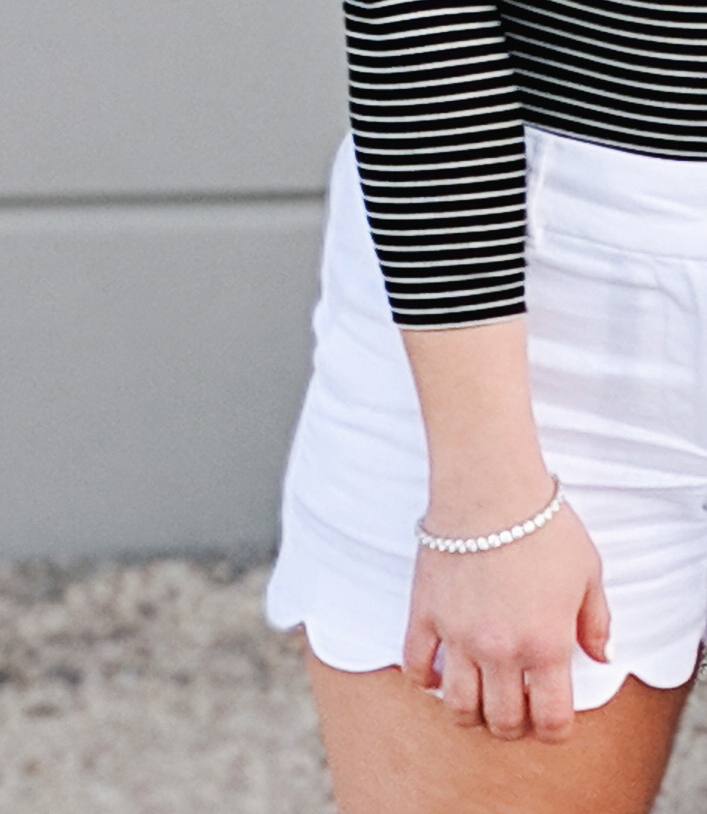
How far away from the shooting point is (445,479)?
2.04 ft

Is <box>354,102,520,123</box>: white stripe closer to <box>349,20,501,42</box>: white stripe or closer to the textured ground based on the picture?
<box>349,20,501,42</box>: white stripe

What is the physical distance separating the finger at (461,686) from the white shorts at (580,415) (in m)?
0.07

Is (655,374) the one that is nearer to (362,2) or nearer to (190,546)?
(362,2)

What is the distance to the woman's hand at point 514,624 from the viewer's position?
0.61 m

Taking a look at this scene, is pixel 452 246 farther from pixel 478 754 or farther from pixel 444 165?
pixel 478 754

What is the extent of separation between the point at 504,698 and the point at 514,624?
5 cm

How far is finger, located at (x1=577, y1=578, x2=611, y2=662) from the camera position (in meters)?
0.64

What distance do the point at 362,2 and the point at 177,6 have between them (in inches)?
47.1

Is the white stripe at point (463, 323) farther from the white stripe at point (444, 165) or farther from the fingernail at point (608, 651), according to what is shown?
the fingernail at point (608, 651)

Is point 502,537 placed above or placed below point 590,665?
above

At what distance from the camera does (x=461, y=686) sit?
2.12 ft

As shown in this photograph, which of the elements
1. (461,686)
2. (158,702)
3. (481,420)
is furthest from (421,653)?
(158,702)

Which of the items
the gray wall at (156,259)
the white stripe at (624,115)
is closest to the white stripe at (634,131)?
the white stripe at (624,115)

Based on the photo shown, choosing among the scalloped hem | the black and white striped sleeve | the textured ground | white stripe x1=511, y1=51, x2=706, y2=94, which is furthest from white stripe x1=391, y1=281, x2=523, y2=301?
the textured ground
